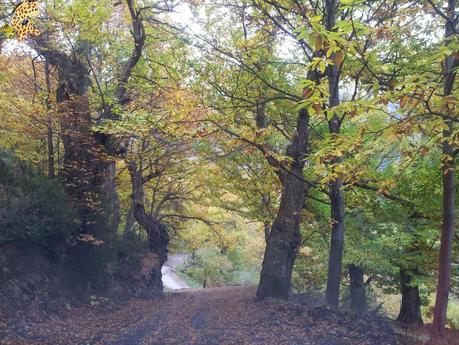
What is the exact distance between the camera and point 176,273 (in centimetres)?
3659

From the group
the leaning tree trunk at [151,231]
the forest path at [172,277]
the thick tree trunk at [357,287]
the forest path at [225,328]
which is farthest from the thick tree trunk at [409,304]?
the forest path at [172,277]

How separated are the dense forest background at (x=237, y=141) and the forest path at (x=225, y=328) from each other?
3.02 feet

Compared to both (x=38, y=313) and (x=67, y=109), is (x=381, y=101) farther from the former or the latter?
(x=67, y=109)

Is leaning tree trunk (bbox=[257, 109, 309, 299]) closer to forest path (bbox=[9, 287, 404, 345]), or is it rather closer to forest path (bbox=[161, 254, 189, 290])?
forest path (bbox=[9, 287, 404, 345])

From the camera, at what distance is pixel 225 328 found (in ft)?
28.4

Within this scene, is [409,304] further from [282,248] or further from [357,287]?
[357,287]

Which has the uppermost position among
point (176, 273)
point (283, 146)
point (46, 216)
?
point (283, 146)

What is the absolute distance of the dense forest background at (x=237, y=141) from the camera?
5953 millimetres

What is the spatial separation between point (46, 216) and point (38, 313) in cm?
201

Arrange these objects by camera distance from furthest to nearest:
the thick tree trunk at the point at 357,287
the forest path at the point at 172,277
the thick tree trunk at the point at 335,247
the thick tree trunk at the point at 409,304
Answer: the forest path at the point at 172,277 < the thick tree trunk at the point at 357,287 < the thick tree trunk at the point at 409,304 < the thick tree trunk at the point at 335,247

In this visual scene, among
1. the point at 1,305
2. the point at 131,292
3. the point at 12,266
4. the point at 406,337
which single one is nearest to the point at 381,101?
the point at 406,337

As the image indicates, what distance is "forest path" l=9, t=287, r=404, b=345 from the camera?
7180 millimetres

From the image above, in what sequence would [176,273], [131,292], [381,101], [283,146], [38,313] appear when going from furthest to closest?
1. [176,273]
2. [283,146]
3. [131,292]
4. [38,313]
5. [381,101]

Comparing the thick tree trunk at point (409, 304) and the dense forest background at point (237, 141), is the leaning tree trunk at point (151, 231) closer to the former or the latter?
the dense forest background at point (237, 141)
